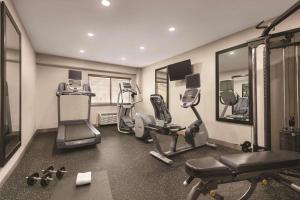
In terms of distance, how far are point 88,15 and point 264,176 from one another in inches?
137

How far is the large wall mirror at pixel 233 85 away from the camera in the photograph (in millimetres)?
3242

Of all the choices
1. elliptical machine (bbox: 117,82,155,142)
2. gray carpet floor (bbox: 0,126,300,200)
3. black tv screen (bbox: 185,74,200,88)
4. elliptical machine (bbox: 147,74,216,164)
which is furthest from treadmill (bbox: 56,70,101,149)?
black tv screen (bbox: 185,74,200,88)

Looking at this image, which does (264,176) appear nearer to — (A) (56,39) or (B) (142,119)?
(B) (142,119)

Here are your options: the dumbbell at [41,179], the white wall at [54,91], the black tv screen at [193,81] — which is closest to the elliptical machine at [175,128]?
the black tv screen at [193,81]

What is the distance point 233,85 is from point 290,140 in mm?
1559

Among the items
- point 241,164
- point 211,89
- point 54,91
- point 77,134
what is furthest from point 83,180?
point 54,91

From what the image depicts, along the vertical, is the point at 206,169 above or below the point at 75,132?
above

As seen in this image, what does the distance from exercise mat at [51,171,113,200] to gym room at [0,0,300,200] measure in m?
0.02

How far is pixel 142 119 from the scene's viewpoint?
156 inches

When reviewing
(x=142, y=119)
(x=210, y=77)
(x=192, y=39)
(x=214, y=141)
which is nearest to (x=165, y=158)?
(x=142, y=119)

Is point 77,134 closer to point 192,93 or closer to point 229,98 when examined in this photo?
point 192,93

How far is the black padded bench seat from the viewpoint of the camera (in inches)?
47.4

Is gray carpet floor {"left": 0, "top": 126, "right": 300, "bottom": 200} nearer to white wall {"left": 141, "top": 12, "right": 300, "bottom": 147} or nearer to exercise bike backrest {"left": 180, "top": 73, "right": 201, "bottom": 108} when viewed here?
white wall {"left": 141, "top": 12, "right": 300, "bottom": 147}

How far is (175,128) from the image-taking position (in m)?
2.89
